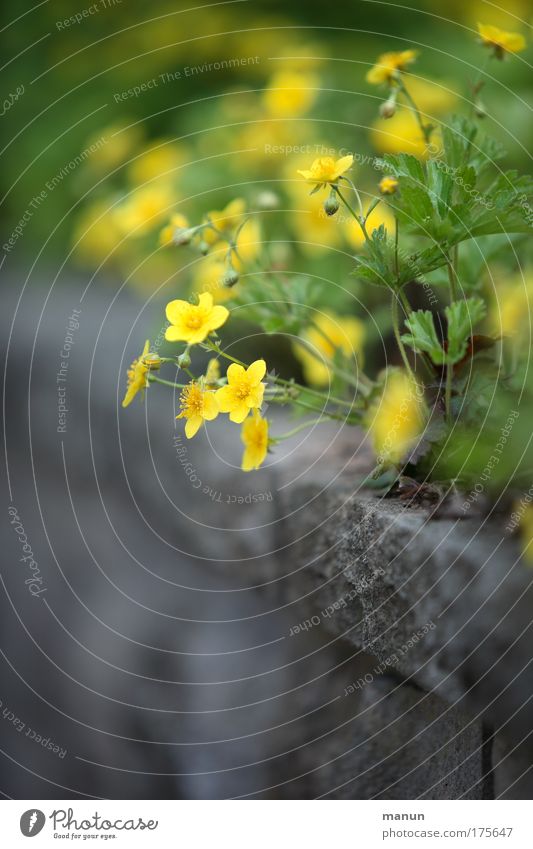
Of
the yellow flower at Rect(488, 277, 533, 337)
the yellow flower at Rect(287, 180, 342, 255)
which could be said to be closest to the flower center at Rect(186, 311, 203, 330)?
the yellow flower at Rect(488, 277, 533, 337)

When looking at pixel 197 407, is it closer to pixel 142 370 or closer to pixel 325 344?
pixel 142 370

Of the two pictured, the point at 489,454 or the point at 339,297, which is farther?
the point at 339,297

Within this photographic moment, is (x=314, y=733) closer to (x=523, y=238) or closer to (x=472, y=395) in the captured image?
(x=472, y=395)

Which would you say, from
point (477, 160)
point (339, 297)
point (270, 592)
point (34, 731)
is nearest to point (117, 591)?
point (34, 731)

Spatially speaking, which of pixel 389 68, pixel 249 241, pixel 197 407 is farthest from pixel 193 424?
pixel 249 241

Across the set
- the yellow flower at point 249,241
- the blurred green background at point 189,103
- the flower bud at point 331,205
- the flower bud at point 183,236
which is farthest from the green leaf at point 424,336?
the blurred green background at point 189,103

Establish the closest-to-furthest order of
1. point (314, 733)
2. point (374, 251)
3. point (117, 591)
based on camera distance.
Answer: point (374, 251)
point (314, 733)
point (117, 591)

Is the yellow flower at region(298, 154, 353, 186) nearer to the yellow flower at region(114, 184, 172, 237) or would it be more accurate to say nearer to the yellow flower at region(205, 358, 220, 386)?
the yellow flower at region(205, 358, 220, 386)
